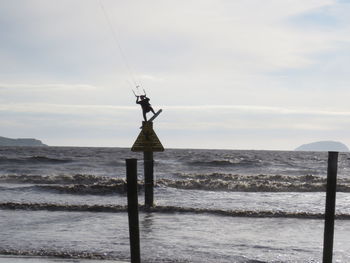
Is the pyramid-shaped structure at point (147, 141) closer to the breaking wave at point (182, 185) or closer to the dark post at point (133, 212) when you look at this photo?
the dark post at point (133, 212)

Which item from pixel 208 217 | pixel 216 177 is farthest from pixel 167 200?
pixel 216 177

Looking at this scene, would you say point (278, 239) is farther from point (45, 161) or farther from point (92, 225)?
point (45, 161)

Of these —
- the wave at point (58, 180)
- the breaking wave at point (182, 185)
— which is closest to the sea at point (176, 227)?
the breaking wave at point (182, 185)

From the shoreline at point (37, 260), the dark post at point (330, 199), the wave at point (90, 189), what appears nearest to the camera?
the dark post at point (330, 199)

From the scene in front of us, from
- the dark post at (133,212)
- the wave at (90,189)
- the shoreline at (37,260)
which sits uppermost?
the dark post at (133,212)

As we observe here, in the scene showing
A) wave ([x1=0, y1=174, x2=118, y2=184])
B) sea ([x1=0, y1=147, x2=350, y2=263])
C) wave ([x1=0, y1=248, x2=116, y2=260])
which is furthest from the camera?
wave ([x1=0, y1=174, x2=118, y2=184])

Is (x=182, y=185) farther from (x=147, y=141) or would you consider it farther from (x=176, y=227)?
(x=176, y=227)

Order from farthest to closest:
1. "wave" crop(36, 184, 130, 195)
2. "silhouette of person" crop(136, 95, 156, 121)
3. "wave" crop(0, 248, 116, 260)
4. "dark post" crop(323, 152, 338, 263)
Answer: "wave" crop(36, 184, 130, 195), "silhouette of person" crop(136, 95, 156, 121), "wave" crop(0, 248, 116, 260), "dark post" crop(323, 152, 338, 263)

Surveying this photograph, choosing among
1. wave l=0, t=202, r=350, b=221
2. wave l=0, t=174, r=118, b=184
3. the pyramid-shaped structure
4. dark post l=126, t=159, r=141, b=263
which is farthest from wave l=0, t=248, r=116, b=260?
wave l=0, t=174, r=118, b=184

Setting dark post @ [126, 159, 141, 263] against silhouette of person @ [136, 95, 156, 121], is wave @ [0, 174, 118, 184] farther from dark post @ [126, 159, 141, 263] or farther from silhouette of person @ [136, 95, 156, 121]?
dark post @ [126, 159, 141, 263]

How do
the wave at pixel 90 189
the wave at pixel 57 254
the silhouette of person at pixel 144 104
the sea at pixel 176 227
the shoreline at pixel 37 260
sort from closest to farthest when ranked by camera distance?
1. the shoreline at pixel 37 260
2. the wave at pixel 57 254
3. the sea at pixel 176 227
4. the silhouette of person at pixel 144 104
5. the wave at pixel 90 189

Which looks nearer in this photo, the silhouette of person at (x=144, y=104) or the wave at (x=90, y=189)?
the silhouette of person at (x=144, y=104)

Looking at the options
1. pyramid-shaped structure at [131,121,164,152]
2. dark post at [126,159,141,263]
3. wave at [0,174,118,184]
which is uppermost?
pyramid-shaped structure at [131,121,164,152]

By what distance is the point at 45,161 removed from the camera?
50656 millimetres
